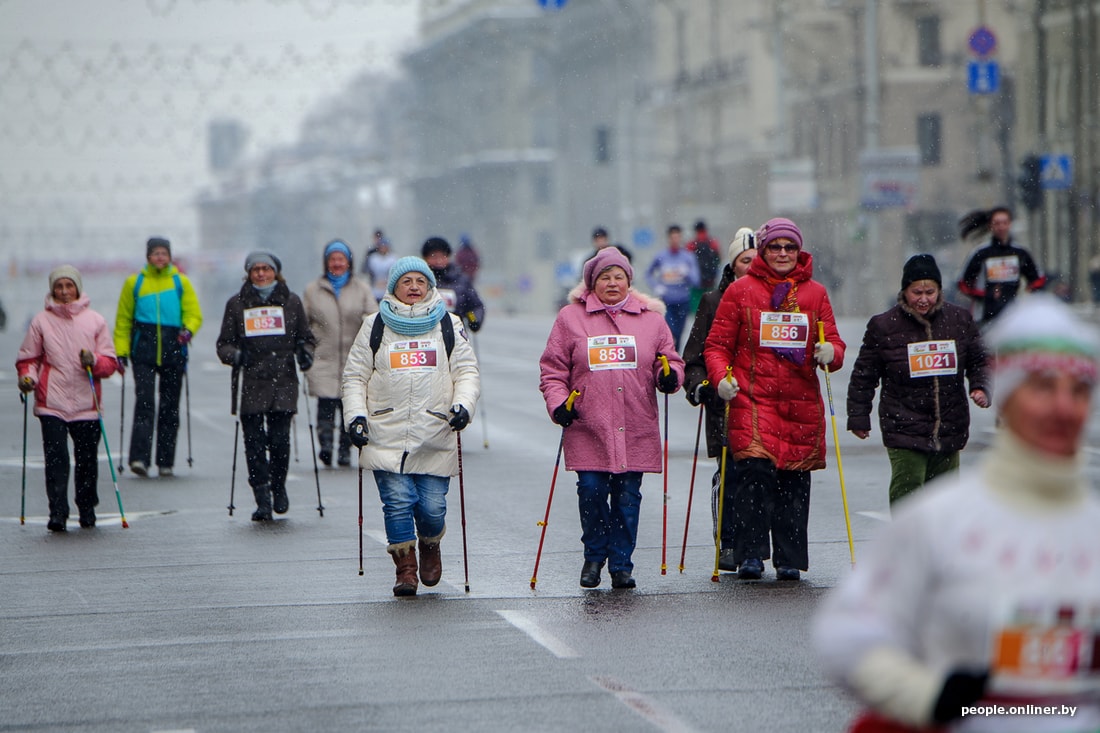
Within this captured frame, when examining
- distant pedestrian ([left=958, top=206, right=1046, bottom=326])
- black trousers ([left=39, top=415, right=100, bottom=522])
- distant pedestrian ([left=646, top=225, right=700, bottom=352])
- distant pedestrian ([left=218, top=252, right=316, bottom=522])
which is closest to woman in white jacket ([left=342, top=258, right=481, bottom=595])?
black trousers ([left=39, top=415, right=100, bottom=522])

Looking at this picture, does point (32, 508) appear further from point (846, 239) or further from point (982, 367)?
point (846, 239)

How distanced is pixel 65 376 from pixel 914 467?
5.40 m

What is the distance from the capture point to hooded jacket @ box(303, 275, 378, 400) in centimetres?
1577

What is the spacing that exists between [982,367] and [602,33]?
3609 inches

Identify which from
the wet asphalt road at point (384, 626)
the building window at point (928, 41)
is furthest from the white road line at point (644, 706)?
the building window at point (928, 41)

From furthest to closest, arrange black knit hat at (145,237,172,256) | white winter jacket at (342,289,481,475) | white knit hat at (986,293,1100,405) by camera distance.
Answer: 1. black knit hat at (145,237,172,256)
2. white winter jacket at (342,289,481,475)
3. white knit hat at (986,293,1100,405)

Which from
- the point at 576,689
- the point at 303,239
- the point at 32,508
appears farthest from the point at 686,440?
the point at 303,239

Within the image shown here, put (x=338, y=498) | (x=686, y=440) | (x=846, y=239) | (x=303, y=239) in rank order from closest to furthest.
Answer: (x=338, y=498) → (x=686, y=440) → (x=846, y=239) → (x=303, y=239)

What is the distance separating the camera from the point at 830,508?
41.4 feet

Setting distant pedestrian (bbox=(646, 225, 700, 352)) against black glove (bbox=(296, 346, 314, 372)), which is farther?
distant pedestrian (bbox=(646, 225, 700, 352))

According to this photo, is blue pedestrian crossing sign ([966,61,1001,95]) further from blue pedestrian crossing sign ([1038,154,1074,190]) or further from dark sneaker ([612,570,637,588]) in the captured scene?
dark sneaker ([612,570,637,588])

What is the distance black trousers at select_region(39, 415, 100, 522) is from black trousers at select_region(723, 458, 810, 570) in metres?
4.52

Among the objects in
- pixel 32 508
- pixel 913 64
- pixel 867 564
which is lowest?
pixel 32 508

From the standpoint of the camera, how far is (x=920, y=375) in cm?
917
